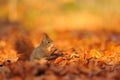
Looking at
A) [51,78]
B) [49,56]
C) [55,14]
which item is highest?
[55,14]

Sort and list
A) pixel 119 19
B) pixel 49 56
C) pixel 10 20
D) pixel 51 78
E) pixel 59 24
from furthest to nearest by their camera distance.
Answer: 1. pixel 10 20
2. pixel 59 24
3. pixel 119 19
4. pixel 49 56
5. pixel 51 78

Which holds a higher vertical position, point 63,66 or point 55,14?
point 55,14

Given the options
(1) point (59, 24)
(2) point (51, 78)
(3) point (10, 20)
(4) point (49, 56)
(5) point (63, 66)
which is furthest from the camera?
(3) point (10, 20)

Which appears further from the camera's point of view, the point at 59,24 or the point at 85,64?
the point at 59,24


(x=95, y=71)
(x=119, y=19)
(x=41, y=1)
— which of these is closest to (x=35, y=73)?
(x=95, y=71)

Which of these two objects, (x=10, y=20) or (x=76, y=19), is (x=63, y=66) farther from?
(x=10, y=20)

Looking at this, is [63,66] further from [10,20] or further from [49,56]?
[10,20]
